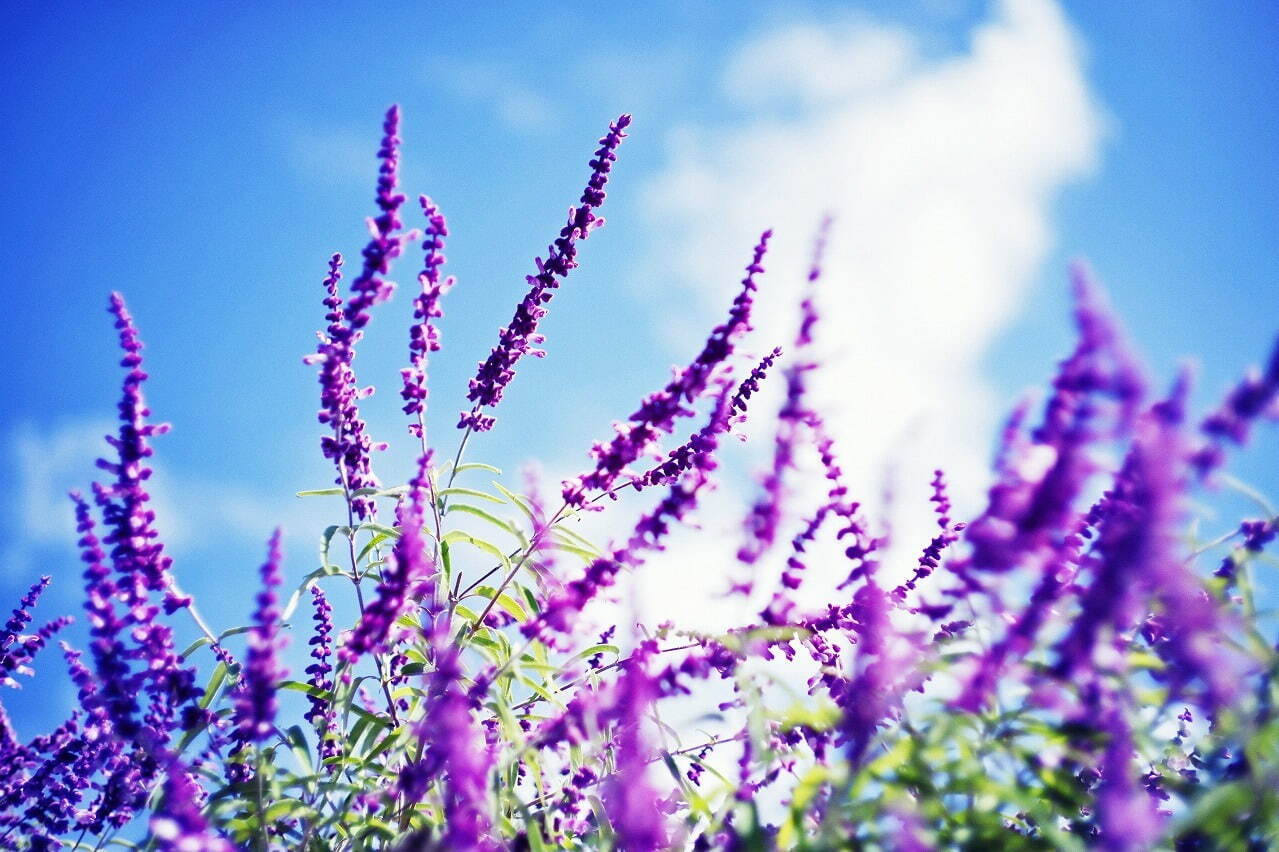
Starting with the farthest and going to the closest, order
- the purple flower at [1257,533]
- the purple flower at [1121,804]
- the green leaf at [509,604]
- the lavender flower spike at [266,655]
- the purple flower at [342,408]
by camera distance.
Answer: the green leaf at [509,604] < the purple flower at [342,408] < the purple flower at [1257,533] < the lavender flower spike at [266,655] < the purple flower at [1121,804]

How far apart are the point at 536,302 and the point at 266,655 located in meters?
1.88

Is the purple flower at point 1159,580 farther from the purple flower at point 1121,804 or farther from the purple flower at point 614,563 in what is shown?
the purple flower at point 614,563

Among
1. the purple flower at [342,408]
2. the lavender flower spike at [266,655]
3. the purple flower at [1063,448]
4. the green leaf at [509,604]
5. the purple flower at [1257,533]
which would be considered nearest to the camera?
the purple flower at [1063,448]

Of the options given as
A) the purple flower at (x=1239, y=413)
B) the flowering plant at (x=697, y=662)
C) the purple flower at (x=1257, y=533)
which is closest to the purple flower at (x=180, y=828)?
the flowering plant at (x=697, y=662)

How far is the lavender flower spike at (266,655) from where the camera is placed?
1850mm

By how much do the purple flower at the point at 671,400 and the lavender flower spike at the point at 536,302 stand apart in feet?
2.59

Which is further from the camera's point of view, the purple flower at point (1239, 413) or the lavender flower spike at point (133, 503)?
the lavender flower spike at point (133, 503)

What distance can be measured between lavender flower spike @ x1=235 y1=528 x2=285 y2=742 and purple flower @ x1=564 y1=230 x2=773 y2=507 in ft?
3.53

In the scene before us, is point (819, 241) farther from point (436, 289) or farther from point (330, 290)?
point (330, 290)

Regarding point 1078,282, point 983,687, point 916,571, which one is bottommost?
point 983,687

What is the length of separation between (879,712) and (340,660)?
166cm

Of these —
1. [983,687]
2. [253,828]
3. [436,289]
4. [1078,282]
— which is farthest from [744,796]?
[436,289]

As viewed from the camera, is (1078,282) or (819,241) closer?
(1078,282)

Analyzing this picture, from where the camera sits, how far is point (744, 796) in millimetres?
1715
